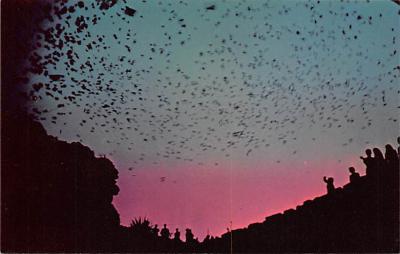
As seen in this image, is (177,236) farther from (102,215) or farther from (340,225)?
(340,225)

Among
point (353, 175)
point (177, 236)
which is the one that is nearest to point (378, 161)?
point (353, 175)

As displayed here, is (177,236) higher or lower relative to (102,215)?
lower

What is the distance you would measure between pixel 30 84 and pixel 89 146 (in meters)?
0.42

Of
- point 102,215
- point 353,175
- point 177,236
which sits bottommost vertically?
point 177,236

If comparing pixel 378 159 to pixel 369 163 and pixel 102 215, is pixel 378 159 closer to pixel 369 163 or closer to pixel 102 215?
pixel 369 163

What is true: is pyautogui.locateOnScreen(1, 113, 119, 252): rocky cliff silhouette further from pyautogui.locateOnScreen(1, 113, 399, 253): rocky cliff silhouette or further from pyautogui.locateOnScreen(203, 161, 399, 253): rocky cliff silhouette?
pyautogui.locateOnScreen(203, 161, 399, 253): rocky cliff silhouette

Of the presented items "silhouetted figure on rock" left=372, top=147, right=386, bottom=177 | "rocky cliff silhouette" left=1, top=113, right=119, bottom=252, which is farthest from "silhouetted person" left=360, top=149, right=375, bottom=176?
"rocky cliff silhouette" left=1, top=113, right=119, bottom=252

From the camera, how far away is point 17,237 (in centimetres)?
262

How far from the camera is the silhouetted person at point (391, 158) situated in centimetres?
263

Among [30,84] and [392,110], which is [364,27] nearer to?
[392,110]

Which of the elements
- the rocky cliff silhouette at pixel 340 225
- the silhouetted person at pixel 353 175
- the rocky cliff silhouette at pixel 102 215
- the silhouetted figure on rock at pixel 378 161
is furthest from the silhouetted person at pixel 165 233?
the silhouetted figure on rock at pixel 378 161

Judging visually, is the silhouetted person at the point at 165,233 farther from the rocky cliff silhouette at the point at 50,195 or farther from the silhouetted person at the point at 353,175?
the silhouetted person at the point at 353,175

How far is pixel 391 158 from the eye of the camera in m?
2.63

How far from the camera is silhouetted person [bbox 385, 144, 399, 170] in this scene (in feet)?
8.63
